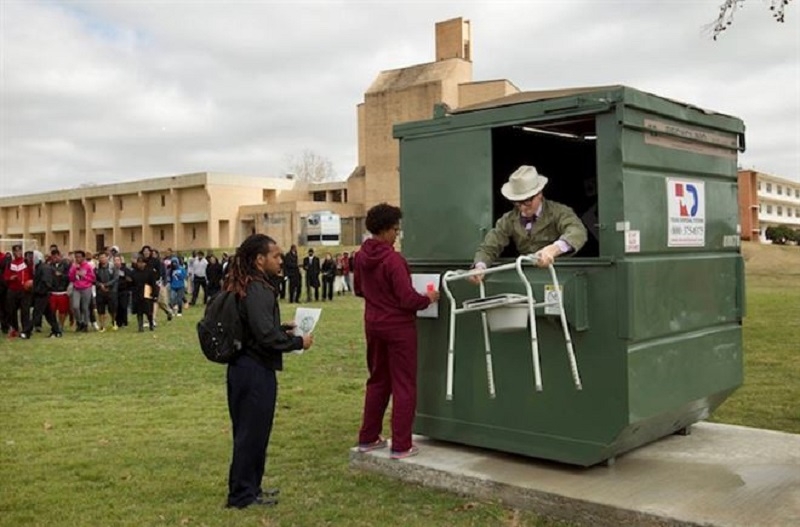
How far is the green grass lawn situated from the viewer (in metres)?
5.18

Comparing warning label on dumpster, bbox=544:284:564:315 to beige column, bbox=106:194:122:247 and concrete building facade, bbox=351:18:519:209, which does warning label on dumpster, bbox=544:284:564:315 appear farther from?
beige column, bbox=106:194:122:247

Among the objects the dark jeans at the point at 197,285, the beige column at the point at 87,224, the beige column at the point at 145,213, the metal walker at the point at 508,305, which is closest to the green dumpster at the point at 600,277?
the metal walker at the point at 508,305

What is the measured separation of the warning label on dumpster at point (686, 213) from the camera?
5.39 meters

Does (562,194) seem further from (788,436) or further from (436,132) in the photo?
(788,436)

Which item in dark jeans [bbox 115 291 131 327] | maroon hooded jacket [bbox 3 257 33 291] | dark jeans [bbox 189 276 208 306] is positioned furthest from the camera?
dark jeans [bbox 189 276 208 306]

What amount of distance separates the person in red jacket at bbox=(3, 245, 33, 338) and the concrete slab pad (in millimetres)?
12653

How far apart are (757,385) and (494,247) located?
5431 mm

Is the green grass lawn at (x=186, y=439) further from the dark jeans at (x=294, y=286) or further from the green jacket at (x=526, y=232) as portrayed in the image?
the dark jeans at (x=294, y=286)

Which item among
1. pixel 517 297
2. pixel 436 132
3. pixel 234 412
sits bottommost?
pixel 234 412

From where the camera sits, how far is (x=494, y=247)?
5551mm

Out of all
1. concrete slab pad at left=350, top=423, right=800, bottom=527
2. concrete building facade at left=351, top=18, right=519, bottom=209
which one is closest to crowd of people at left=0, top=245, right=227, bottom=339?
A: concrete slab pad at left=350, top=423, right=800, bottom=527

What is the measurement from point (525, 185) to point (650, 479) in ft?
6.99

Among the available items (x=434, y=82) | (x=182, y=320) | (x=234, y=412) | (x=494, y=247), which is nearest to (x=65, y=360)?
(x=182, y=320)

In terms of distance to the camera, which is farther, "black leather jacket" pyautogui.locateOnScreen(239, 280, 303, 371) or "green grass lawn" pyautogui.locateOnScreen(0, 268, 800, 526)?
"green grass lawn" pyautogui.locateOnScreen(0, 268, 800, 526)
